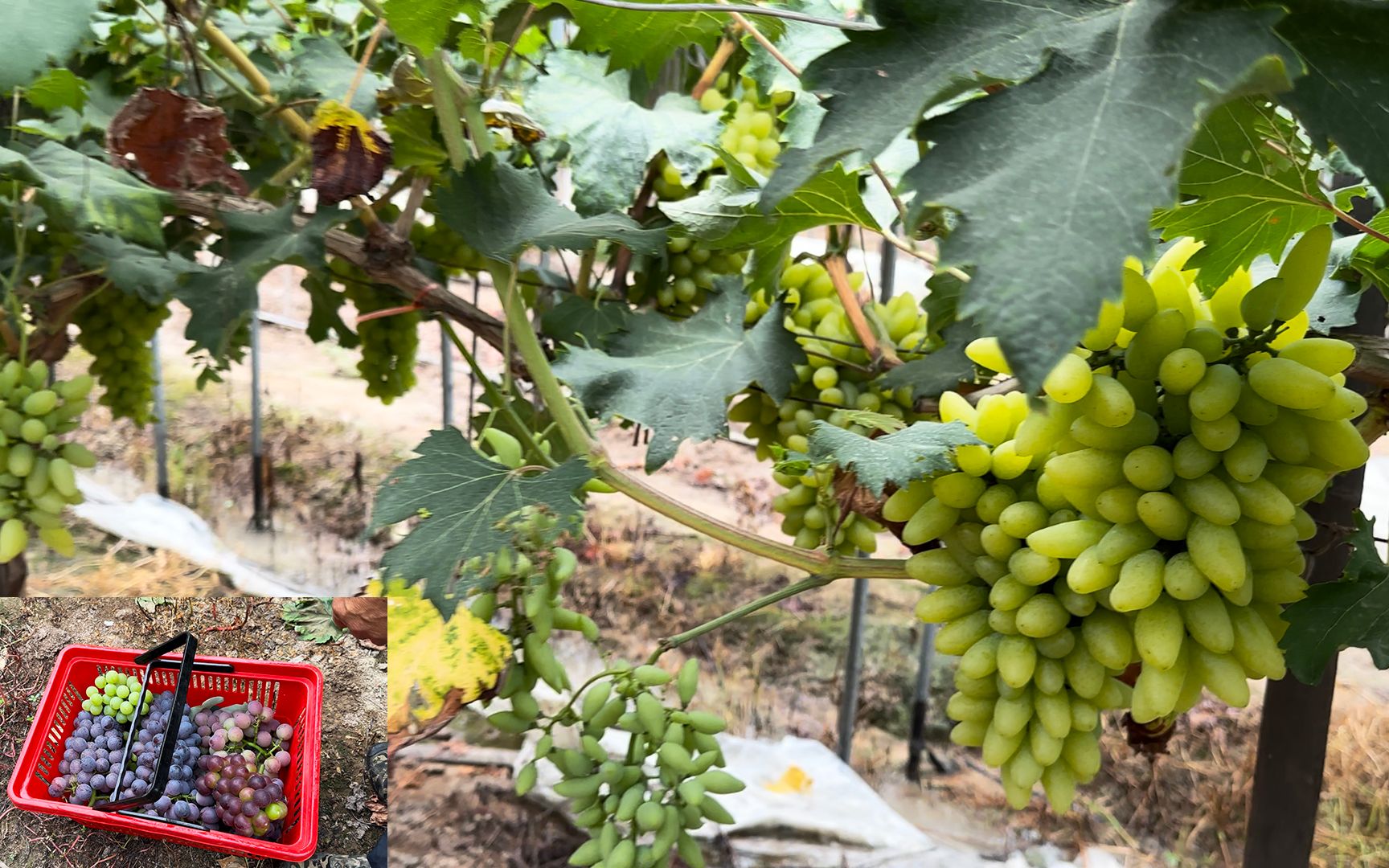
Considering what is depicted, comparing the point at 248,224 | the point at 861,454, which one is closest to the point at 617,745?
the point at 248,224

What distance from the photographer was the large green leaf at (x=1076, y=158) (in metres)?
0.18

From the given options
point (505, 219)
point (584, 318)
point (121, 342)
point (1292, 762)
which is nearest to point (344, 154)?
point (505, 219)

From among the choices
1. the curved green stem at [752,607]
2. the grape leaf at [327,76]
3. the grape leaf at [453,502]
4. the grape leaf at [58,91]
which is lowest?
the curved green stem at [752,607]

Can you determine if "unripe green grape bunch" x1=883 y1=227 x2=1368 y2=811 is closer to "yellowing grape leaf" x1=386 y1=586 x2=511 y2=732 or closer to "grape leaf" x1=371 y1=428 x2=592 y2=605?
"grape leaf" x1=371 y1=428 x2=592 y2=605

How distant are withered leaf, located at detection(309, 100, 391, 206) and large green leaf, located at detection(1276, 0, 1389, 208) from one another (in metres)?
0.45

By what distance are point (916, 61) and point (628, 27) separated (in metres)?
0.28

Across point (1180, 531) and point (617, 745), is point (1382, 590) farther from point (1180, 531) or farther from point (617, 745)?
point (617, 745)

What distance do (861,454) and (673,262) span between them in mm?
346

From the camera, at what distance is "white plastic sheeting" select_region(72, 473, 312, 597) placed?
1723 millimetres

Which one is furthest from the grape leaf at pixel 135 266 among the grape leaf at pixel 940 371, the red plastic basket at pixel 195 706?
the grape leaf at pixel 940 371

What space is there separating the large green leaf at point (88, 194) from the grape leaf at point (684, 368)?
0.27 meters

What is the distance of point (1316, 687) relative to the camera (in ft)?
2.14

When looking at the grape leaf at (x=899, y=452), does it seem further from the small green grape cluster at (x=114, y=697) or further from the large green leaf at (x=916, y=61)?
the small green grape cluster at (x=114, y=697)

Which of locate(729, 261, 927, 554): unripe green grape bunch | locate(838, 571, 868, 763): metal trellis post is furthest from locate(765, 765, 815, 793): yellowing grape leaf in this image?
locate(729, 261, 927, 554): unripe green grape bunch
